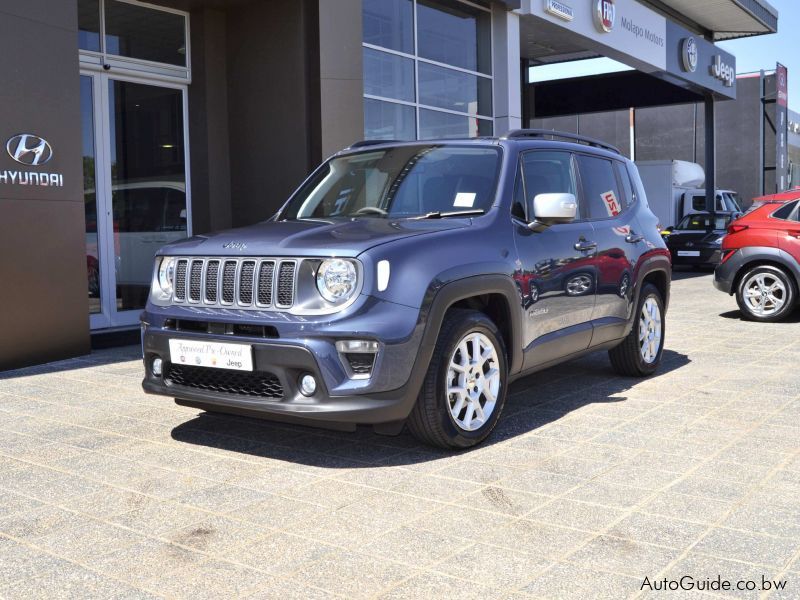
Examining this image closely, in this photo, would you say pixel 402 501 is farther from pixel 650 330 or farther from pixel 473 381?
pixel 650 330

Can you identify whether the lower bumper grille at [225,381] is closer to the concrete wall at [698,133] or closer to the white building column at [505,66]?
the white building column at [505,66]

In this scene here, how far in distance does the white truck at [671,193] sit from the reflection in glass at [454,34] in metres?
10.7

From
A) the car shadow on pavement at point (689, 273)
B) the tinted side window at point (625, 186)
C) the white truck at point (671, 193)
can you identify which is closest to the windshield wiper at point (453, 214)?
the tinted side window at point (625, 186)

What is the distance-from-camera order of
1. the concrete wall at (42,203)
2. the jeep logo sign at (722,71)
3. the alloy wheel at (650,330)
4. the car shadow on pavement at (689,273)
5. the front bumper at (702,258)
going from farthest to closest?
1. the jeep logo sign at (722,71)
2. the front bumper at (702,258)
3. the car shadow on pavement at (689,273)
4. the concrete wall at (42,203)
5. the alloy wheel at (650,330)

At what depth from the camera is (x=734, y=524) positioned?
11.7ft

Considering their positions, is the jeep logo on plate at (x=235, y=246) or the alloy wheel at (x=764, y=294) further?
the alloy wheel at (x=764, y=294)

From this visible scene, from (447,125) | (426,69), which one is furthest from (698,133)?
(426,69)

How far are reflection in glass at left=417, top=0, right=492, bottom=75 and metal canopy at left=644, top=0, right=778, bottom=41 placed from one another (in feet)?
24.7

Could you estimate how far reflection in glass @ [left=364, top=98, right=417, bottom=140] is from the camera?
11.9 m

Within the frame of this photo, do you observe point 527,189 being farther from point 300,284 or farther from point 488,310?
point 300,284

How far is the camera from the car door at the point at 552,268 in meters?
5.21

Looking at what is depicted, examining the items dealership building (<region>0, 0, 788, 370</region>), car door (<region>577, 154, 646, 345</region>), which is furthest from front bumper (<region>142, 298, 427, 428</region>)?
dealership building (<region>0, 0, 788, 370</region>)

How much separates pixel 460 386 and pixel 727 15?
71.1 ft

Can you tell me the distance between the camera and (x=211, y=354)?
14.7 ft
